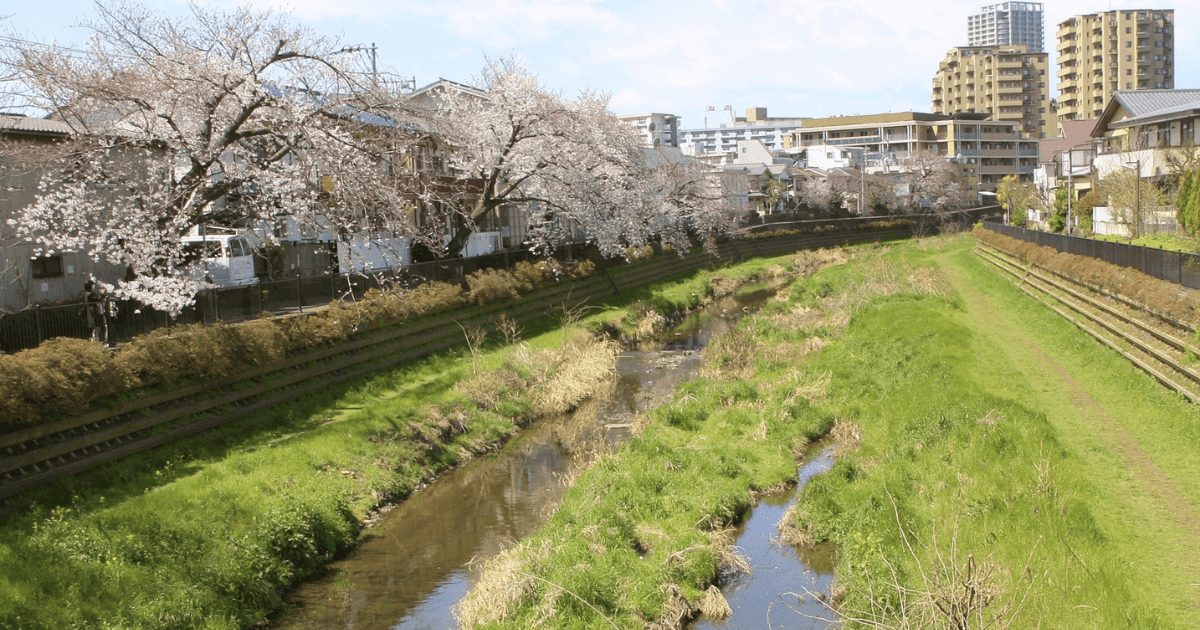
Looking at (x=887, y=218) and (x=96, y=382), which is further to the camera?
(x=887, y=218)

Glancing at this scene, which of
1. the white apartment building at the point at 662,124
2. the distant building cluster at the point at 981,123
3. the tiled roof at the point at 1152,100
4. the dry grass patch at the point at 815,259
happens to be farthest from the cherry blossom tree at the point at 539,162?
the white apartment building at the point at 662,124

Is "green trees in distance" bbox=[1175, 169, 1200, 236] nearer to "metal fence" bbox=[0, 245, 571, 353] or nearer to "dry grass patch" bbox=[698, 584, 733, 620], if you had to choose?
"metal fence" bbox=[0, 245, 571, 353]

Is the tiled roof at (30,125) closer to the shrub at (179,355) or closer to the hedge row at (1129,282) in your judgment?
the shrub at (179,355)

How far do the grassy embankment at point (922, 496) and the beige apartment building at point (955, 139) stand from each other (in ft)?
360

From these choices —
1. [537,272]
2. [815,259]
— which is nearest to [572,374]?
[537,272]

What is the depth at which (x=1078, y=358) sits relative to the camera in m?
24.1

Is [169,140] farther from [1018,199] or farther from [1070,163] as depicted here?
[1018,199]

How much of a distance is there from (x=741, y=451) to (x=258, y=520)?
28.0ft

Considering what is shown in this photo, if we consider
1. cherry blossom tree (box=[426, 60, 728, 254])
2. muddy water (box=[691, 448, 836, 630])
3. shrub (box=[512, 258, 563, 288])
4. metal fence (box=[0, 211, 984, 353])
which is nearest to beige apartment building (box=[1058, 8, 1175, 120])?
cherry blossom tree (box=[426, 60, 728, 254])

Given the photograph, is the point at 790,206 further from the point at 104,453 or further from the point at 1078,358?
the point at 104,453

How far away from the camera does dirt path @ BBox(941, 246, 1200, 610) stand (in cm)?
1205

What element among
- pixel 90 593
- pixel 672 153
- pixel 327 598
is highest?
pixel 672 153

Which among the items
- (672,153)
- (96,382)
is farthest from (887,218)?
(96,382)

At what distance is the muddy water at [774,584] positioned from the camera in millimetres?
12547
